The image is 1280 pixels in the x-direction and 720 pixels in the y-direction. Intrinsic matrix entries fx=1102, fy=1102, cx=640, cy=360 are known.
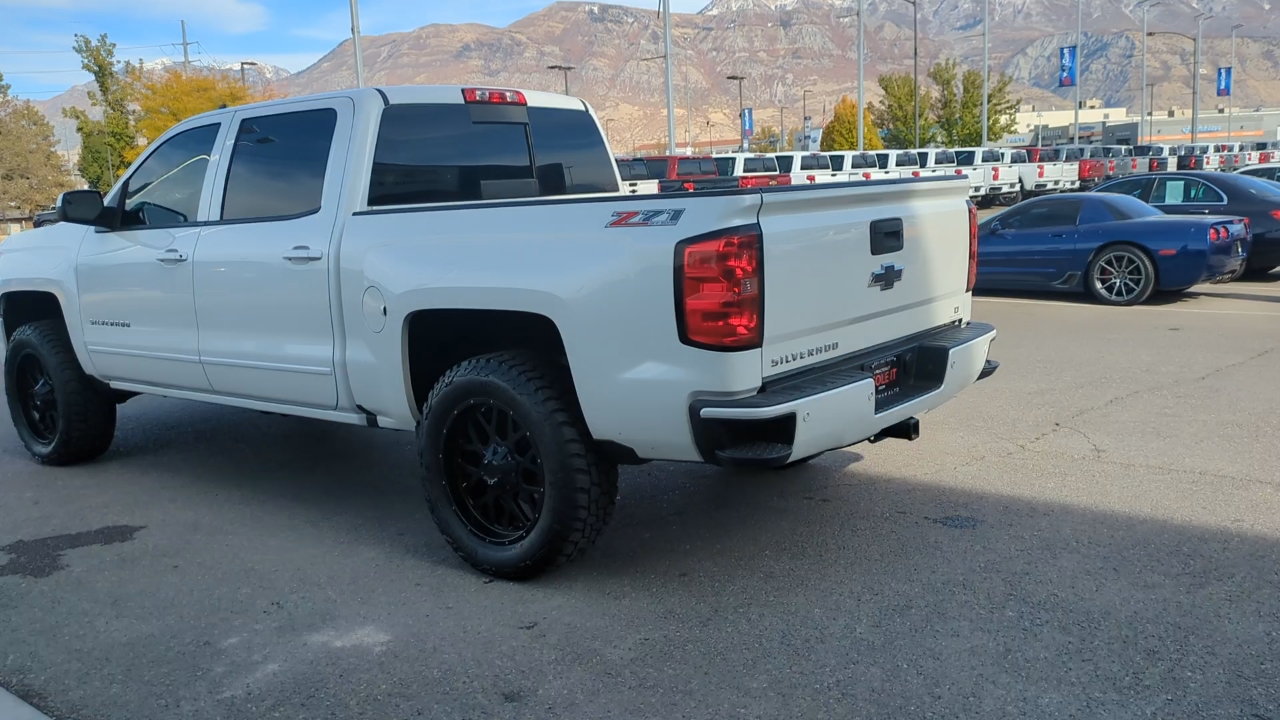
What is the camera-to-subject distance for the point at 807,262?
4.19m

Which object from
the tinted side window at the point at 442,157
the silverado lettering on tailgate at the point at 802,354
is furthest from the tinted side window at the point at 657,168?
the silverado lettering on tailgate at the point at 802,354

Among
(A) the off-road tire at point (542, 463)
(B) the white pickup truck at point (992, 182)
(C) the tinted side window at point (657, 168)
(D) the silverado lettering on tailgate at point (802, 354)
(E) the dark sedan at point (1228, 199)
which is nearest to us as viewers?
(D) the silverado lettering on tailgate at point (802, 354)

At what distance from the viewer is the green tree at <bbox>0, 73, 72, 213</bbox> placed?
6159 cm

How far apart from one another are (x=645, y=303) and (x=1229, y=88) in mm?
66167

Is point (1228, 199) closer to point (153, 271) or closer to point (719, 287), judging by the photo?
point (719, 287)

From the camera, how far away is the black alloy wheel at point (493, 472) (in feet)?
14.8

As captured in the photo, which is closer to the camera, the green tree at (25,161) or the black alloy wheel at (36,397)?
the black alloy wheel at (36,397)

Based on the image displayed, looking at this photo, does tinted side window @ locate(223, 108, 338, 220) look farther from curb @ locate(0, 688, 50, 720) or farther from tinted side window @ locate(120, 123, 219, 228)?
curb @ locate(0, 688, 50, 720)

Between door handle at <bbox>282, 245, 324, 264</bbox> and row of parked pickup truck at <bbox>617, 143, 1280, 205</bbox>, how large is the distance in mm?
19436

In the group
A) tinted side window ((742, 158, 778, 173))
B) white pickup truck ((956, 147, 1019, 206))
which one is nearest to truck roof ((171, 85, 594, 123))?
tinted side window ((742, 158, 778, 173))

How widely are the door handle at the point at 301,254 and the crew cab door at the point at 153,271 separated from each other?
2.83ft

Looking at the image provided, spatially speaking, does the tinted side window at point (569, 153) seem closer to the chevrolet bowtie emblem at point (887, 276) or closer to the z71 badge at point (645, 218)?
the z71 badge at point (645, 218)

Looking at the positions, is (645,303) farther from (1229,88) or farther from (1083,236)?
(1229,88)

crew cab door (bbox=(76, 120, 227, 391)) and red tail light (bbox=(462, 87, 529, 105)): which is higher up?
red tail light (bbox=(462, 87, 529, 105))
